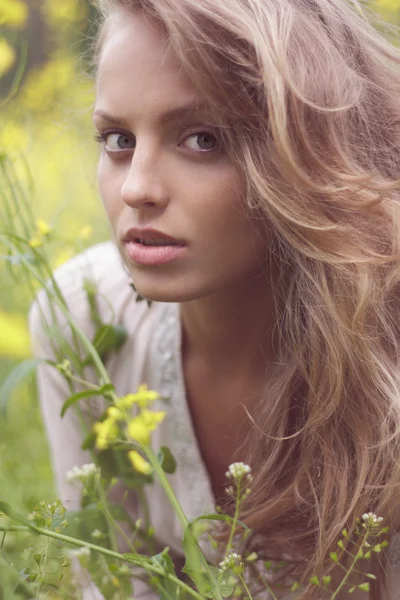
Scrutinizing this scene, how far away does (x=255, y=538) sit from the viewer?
1.20 meters

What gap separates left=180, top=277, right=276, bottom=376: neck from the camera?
1150 mm

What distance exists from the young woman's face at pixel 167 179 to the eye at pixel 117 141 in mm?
12

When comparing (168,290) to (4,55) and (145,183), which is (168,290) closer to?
(145,183)

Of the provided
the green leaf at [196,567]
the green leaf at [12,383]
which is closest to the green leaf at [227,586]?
the green leaf at [196,567]

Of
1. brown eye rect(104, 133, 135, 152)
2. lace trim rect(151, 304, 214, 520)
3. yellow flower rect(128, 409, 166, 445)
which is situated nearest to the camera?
yellow flower rect(128, 409, 166, 445)

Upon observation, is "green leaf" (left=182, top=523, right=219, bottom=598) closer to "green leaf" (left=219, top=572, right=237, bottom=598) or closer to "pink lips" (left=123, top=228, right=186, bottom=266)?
"green leaf" (left=219, top=572, right=237, bottom=598)

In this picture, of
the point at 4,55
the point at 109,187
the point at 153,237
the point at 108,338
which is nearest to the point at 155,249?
the point at 153,237

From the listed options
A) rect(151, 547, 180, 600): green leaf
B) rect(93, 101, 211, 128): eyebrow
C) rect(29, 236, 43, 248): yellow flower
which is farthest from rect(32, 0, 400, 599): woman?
rect(151, 547, 180, 600): green leaf

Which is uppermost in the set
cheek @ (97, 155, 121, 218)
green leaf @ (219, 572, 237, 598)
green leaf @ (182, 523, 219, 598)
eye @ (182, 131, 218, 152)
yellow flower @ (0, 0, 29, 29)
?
yellow flower @ (0, 0, 29, 29)

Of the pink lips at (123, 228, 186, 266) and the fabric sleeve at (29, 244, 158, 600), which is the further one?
the fabric sleeve at (29, 244, 158, 600)

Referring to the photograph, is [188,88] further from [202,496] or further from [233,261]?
[202,496]

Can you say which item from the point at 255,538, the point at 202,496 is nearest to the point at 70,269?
the point at 202,496

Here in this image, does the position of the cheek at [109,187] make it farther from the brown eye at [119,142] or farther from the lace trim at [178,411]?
the lace trim at [178,411]

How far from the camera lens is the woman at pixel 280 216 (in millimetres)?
934
